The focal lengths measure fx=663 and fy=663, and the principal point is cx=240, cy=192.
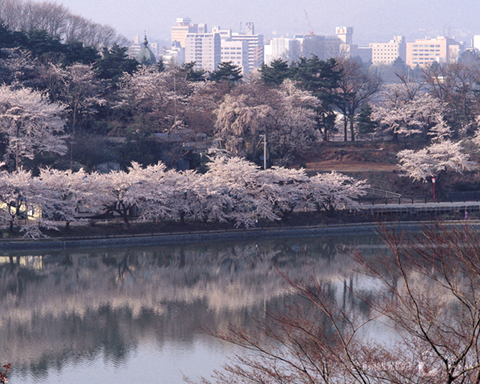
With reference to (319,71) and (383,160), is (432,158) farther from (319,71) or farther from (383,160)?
(319,71)

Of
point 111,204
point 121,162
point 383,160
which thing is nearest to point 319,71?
point 383,160

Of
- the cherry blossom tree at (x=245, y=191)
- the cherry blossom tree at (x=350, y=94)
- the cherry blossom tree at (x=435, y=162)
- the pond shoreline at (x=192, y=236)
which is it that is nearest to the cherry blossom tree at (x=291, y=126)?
the cherry blossom tree at (x=350, y=94)

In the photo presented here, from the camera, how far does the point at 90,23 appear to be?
98250 millimetres

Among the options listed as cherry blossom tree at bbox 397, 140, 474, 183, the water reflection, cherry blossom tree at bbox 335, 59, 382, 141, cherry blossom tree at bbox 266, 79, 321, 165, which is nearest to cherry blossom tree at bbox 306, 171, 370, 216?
the water reflection

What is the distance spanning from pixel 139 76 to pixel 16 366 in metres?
39.1

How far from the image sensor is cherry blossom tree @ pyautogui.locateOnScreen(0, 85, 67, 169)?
4100 centimetres

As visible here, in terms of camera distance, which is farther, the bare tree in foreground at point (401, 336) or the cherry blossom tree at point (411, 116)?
the cherry blossom tree at point (411, 116)

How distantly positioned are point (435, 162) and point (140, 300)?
28835 millimetres

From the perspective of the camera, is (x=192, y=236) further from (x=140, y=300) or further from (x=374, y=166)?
(x=374, y=166)

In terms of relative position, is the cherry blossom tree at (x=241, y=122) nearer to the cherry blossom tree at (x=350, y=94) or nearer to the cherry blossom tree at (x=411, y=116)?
the cherry blossom tree at (x=350, y=94)

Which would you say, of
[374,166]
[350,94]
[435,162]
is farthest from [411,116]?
[435,162]

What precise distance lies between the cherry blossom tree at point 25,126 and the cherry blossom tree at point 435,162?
23964mm

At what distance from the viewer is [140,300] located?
2531 centimetres

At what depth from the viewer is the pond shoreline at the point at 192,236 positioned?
113 feet
